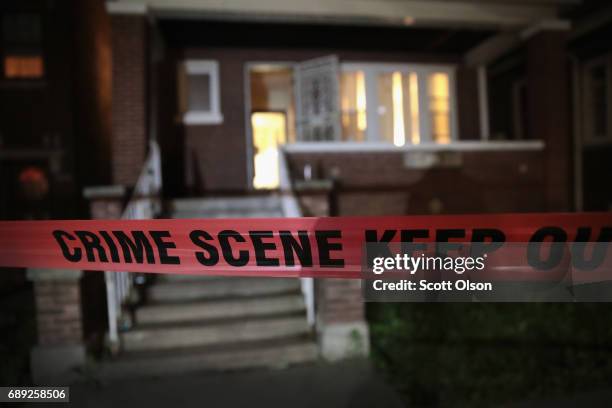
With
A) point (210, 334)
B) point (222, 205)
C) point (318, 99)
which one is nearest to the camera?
point (210, 334)

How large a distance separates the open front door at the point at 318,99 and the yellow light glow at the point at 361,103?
0.83 m

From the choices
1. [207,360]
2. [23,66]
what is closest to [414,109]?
[207,360]

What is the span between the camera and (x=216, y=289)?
4.61 metres

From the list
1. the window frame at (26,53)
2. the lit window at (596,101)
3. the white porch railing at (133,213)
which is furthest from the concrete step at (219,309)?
the lit window at (596,101)

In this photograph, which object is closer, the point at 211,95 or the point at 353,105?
the point at 211,95

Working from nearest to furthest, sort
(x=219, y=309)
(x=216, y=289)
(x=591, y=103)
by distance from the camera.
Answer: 1. (x=219, y=309)
2. (x=216, y=289)
3. (x=591, y=103)

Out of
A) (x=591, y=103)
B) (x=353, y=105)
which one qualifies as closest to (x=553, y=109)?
(x=591, y=103)

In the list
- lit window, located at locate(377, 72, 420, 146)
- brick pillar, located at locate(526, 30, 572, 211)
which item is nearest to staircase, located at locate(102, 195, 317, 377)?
lit window, located at locate(377, 72, 420, 146)

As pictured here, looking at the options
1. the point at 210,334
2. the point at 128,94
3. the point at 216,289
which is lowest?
the point at 210,334

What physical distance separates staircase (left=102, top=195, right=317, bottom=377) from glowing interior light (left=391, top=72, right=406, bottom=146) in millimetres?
5099

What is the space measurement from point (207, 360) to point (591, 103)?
10.4 metres

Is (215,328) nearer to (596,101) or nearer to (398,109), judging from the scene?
(398,109)

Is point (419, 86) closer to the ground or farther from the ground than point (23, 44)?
closer to the ground

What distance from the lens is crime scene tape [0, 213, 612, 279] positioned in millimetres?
2754
